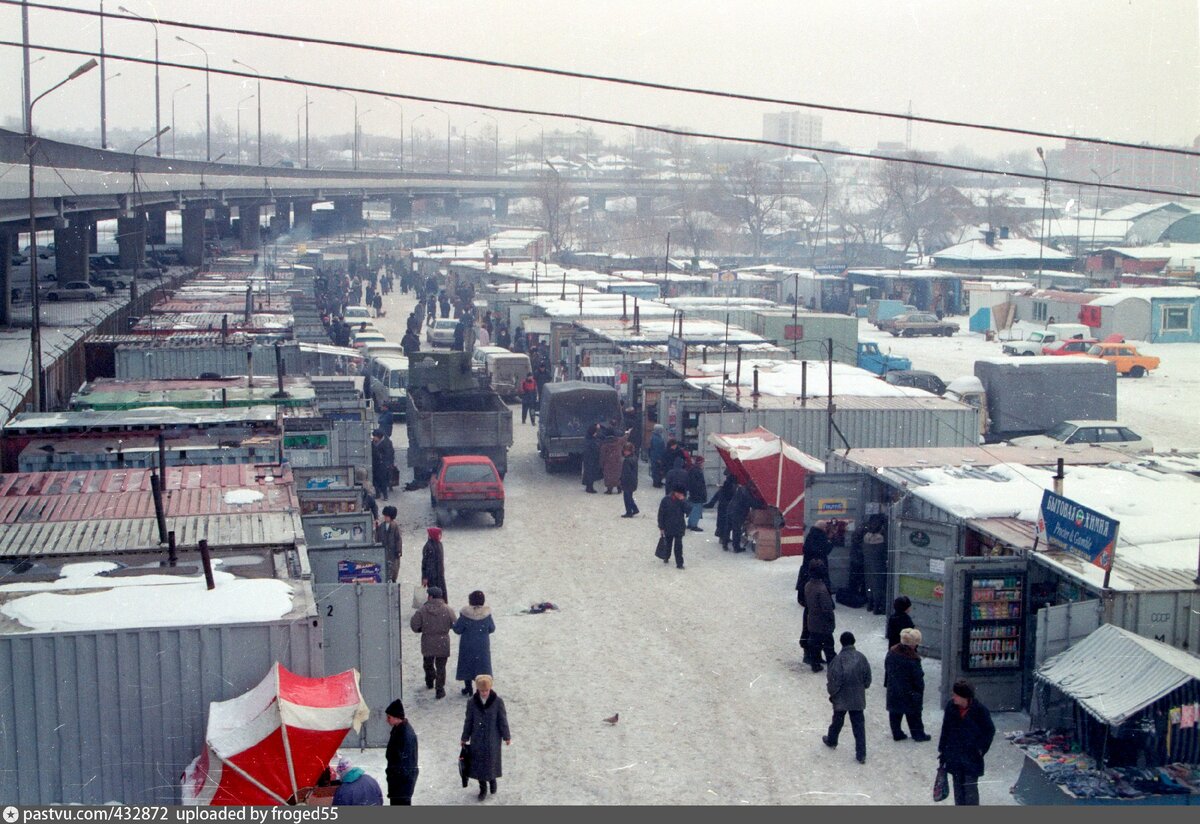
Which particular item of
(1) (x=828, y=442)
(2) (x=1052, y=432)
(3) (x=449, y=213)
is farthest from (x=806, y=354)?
(3) (x=449, y=213)

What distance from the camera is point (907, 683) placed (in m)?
9.29

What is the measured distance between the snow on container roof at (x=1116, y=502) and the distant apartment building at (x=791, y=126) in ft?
531

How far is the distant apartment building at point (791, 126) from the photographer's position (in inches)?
6849

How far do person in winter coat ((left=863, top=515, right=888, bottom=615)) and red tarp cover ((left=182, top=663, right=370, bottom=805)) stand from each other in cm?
678

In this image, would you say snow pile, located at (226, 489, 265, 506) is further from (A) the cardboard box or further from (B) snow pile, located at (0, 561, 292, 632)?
(A) the cardboard box

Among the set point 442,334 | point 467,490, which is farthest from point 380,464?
point 442,334

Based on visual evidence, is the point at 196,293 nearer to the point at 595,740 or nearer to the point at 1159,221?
the point at 595,740

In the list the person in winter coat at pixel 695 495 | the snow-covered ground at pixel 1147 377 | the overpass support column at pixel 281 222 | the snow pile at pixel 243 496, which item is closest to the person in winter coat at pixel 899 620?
the snow pile at pixel 243 496

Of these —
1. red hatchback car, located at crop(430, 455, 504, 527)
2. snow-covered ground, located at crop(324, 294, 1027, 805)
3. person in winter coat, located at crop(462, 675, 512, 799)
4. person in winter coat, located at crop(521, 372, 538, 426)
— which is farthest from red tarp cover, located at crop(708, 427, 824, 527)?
person in winter coat, located at crop(521, 372, 538, 426)

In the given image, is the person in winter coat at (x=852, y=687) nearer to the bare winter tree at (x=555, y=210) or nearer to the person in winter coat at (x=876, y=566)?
the person in winter coat at (x=876, y=566)

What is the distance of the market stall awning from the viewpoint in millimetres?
7730

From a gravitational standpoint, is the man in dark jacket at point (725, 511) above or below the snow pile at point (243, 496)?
below

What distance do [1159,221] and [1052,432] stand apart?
204 ft

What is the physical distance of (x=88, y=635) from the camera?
275 inches
